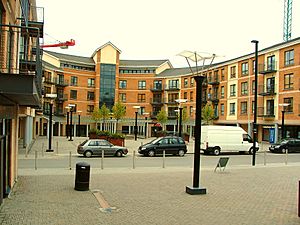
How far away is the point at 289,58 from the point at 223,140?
61.4 feet

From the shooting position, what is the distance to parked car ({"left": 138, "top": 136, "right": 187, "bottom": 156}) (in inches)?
1093

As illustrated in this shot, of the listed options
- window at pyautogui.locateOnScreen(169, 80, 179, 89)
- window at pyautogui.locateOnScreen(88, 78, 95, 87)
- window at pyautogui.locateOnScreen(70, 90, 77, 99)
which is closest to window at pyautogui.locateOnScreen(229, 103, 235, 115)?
window at pyautogui.locateOnScreen(169, 80, 179, 89)

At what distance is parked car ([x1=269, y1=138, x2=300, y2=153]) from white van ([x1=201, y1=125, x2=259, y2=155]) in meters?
3.11

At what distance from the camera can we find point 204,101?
215ft

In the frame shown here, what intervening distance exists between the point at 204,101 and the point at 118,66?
20674mm

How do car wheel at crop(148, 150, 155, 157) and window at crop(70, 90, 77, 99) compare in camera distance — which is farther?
window at crop(70, 90, 77, 99)

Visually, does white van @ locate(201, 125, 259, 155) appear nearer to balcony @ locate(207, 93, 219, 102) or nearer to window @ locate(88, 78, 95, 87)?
balcony @ locate(207, 93, 219, 102)

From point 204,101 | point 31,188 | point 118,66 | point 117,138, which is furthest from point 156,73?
point 31,188

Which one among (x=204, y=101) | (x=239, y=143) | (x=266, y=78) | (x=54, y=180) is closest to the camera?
(x=54, y=180)

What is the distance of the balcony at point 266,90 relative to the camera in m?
46.5

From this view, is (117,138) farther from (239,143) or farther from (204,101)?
(204,101)

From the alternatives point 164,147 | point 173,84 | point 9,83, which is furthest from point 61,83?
point 9,83

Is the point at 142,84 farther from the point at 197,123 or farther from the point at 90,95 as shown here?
the point at 197,123

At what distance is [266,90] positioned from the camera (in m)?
47.8
